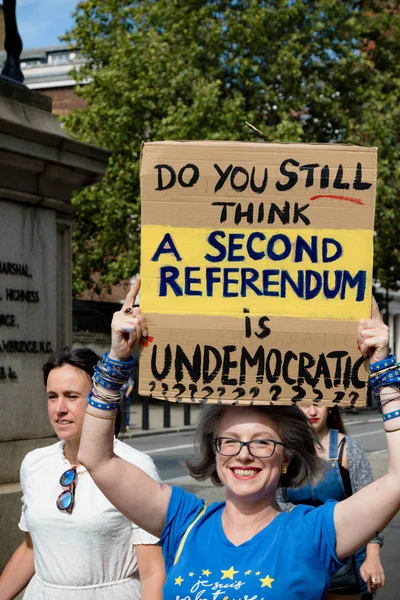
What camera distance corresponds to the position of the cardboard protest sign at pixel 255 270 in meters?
2.83

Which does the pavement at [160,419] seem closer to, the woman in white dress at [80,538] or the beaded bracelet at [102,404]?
the woman in white dress at [80,538]

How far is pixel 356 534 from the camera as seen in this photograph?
2.66 metres

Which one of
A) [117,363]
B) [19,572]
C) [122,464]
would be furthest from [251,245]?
[19,572]

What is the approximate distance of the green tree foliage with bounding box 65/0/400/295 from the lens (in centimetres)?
2820

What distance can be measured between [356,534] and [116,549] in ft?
3.41

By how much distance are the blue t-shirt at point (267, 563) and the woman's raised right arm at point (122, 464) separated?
0.51 ft

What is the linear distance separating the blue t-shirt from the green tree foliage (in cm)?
2416

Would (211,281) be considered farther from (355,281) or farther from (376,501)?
(376,501)

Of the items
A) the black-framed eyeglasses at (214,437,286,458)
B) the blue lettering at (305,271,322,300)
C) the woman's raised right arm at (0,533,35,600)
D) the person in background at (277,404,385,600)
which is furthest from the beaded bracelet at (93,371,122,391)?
the person in background at (277,404,385,600)

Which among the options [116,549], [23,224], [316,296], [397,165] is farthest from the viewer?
[397,165]

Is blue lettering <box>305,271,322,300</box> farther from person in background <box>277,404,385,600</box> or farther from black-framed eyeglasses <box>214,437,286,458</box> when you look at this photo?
person in background <box>277,404,385,600</box>

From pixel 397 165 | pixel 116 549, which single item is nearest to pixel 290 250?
pixel 116 549

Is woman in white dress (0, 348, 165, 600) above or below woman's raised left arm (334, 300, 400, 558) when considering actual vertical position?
below

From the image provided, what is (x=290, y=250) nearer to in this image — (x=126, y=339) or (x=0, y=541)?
(x=126, y=339)
